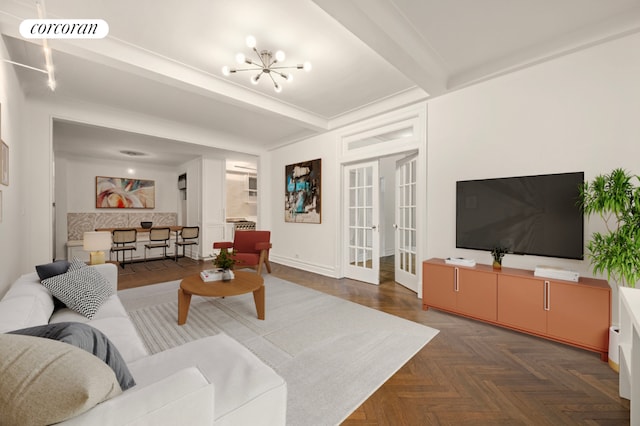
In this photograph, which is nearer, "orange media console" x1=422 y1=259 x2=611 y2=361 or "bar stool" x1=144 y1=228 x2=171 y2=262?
"orange media console" x1=422 y1=259 x2=611 y2=361

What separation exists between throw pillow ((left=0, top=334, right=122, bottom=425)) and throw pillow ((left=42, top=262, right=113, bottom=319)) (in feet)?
5.18

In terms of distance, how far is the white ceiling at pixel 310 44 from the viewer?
6.94 ft

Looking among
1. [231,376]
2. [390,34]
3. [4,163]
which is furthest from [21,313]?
[390,34]

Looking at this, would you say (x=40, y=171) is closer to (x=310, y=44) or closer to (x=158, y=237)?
(x=158, y=237)

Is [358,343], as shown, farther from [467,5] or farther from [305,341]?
[467,5]

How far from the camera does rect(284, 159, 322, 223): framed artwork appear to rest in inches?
203

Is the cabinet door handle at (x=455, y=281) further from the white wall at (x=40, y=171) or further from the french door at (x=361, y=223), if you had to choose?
the white wall at (x=40, y=171)

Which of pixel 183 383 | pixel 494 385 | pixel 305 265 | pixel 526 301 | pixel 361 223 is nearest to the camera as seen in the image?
pixel 183 383

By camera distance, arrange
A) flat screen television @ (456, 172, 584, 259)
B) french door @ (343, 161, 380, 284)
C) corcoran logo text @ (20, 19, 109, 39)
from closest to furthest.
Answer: corcoran logo text @ (20, 19, 109, 39)
flat screen television @ (456, 172, 584, 259)
french door @ (343, 161, 380, 284)

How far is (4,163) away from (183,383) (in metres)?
2.81

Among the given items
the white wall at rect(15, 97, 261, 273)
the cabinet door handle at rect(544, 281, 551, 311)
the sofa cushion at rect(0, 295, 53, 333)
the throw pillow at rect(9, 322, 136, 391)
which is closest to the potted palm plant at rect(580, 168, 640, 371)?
the cabinet door handle at rect(544, 281, 551, 311)

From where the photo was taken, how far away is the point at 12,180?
263 cm

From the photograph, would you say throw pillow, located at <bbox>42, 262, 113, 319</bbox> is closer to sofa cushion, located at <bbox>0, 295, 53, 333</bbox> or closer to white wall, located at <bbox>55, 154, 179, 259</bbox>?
sofa cushion, located at <bbox>0, 295, 53, 333</bbox>

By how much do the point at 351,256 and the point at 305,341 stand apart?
2496 mm
